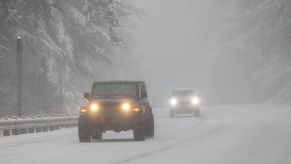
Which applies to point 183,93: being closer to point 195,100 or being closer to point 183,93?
point 183,93

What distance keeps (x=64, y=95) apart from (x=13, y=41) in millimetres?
8294

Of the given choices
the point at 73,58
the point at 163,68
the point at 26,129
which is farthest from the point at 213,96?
the point at 26,129

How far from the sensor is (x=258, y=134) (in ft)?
87.3

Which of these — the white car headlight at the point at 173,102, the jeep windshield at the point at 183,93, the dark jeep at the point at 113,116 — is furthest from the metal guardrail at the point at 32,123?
the jeep windshield at the point at 183,93

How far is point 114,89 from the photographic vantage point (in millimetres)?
25828

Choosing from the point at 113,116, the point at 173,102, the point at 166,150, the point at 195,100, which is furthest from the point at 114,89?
the point at 173,102

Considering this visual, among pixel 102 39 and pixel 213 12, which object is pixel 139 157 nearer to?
pixel 102 39

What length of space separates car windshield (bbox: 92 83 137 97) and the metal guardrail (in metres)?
3.51

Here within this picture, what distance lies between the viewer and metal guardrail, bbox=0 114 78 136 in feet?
90.9

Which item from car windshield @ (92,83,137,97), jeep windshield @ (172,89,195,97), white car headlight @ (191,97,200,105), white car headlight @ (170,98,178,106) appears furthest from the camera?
jeep windshield @ (172,89,195,97)

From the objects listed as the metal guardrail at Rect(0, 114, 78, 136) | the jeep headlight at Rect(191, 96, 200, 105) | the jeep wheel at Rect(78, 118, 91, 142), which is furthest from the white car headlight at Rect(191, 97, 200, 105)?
the jeep wheel at Rect(78, 118, 91, 142)

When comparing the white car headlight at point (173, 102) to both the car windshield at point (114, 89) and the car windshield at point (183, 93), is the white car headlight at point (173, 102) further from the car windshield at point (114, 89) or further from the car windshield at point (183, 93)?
the car windshield at point (114, 89)

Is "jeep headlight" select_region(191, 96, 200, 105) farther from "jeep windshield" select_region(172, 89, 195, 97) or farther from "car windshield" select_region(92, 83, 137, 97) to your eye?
"car windshield" select_region(92, 83, 137, 97)

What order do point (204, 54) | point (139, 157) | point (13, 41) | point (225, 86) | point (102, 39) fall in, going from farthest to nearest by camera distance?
point (204, 54) < point (225, 86) < point (102, 39) < point (13, 41) < point (139, 157)
